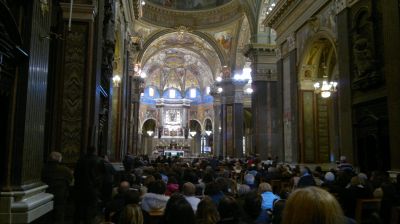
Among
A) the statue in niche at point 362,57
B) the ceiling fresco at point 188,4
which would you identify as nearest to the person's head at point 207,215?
the statue in niche at point 362,57

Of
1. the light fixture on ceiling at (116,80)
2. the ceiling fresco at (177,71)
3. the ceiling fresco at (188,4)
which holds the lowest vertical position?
the light fixture on ceiling at (116,80)

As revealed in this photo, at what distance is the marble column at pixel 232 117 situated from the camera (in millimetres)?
30672

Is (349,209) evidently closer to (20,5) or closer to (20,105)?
(20,105)

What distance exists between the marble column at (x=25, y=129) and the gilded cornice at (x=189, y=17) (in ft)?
89.9

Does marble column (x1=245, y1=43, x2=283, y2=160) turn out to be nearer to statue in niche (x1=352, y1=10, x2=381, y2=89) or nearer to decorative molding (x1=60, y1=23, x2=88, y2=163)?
statue in niche (x1=352, y1=10, x2=381, y2=89)

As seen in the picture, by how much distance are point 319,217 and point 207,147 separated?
4484 cm

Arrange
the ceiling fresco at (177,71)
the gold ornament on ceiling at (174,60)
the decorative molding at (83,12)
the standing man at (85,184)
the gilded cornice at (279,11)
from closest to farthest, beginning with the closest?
the standing man at (85,184) → the decorative molding at (83,12) → the gilded cornice at (279,11) → the ceiling fresco at (177,71) → the gold ornament on ceiling at (174,60)

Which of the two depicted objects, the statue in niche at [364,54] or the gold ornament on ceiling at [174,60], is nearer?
the statue in niche at [364,54]

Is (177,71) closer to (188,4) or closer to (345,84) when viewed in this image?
(188,4)

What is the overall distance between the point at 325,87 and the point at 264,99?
8.24 meters

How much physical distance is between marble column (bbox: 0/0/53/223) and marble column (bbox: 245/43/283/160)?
695 inches

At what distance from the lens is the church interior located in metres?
4.18

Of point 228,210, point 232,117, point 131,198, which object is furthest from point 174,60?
point 228,210

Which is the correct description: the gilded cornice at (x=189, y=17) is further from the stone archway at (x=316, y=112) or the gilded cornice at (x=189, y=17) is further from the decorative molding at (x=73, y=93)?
the decorative molding at (x=73, y=93)
